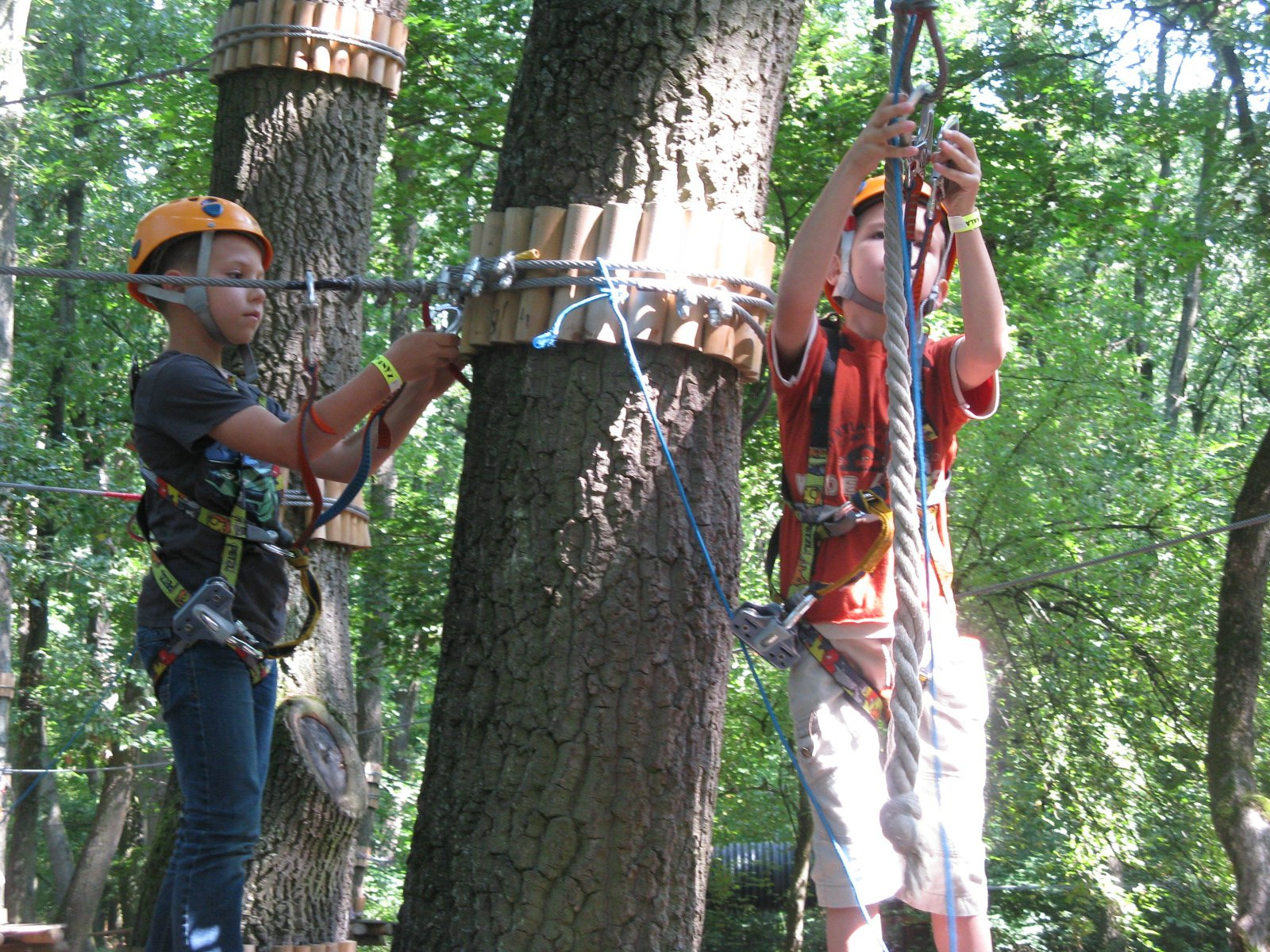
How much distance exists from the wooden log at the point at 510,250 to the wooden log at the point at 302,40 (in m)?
2.81

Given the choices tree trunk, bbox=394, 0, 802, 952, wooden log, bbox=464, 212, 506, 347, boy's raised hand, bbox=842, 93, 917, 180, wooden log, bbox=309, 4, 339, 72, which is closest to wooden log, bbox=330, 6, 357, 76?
wooden log, bbox=309, 4, 339, 72

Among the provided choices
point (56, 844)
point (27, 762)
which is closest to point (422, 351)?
point (27, 762)

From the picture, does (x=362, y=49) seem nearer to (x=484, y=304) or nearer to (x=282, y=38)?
(x=282, y=38)

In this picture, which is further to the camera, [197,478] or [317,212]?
[317,212]

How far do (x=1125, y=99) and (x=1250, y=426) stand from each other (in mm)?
17209

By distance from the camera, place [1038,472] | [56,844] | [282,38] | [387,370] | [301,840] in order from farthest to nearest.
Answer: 1. [56,844]
2. [1038,472]
3. [282,38]
4. [301,840]
5. [387,370]

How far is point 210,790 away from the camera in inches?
100

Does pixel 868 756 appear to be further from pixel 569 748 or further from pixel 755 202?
pixel 755 202

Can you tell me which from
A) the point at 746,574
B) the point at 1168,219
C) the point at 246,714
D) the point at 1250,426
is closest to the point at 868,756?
the point at 246,714

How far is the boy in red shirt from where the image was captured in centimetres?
241

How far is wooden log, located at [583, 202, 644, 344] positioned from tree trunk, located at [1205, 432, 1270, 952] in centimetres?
672

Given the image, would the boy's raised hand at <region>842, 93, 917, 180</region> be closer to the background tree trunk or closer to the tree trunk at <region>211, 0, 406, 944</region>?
the tree trunk at <region>211, 0, 406, 944</region>

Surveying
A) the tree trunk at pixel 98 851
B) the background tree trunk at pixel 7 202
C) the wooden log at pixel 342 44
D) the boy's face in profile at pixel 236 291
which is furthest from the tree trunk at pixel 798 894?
the boy's face in profile at pixel 236 291

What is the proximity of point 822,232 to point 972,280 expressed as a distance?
0.34m
